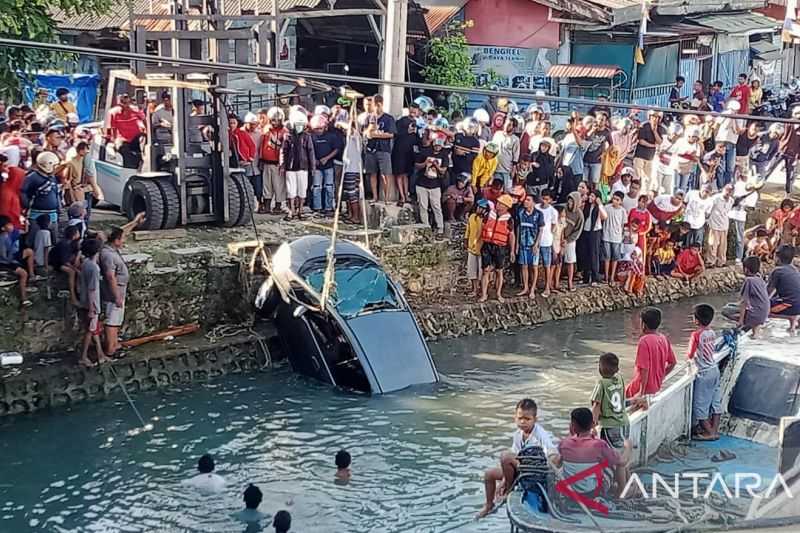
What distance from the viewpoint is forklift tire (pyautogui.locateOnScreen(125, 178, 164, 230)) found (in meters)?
18.6

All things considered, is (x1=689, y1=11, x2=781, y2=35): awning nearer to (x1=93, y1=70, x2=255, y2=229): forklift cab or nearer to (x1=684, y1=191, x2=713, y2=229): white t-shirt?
(x1=684, y1=191, x2=713, y2=229): white t-shirt

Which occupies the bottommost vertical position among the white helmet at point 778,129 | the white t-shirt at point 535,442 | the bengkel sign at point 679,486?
the bengkel sign at point 679,486

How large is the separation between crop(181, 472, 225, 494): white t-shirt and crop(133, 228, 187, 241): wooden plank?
19.8 feet

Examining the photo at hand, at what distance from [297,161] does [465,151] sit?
2765mm

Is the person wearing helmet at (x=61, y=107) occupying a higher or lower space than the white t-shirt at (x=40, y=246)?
higher

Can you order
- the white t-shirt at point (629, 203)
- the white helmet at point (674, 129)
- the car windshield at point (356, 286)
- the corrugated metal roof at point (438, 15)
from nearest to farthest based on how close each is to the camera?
the car windshield at point (356, 286)
the white t-shirt at point (629, 203)
the white helmet at point (674, 129)
the corrugated metal roof at point (438, 15)

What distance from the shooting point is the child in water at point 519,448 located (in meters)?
10.2

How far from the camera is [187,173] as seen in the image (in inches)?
749

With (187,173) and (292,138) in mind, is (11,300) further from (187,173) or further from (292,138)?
(292,138)

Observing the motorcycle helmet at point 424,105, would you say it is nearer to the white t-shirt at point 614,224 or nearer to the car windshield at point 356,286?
the white t-shirt at point 614,224

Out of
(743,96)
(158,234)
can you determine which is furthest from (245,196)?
(743,96)

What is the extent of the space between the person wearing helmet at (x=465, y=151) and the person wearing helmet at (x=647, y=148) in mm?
3705

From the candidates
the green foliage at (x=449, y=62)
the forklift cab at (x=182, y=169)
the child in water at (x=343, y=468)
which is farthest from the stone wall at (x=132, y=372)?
the green foliage at (x=449, y=62)

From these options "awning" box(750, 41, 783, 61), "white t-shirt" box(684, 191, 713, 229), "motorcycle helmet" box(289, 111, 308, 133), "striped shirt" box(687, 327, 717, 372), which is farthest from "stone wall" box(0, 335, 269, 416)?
"awning" box(750, 41, 783, 61)
